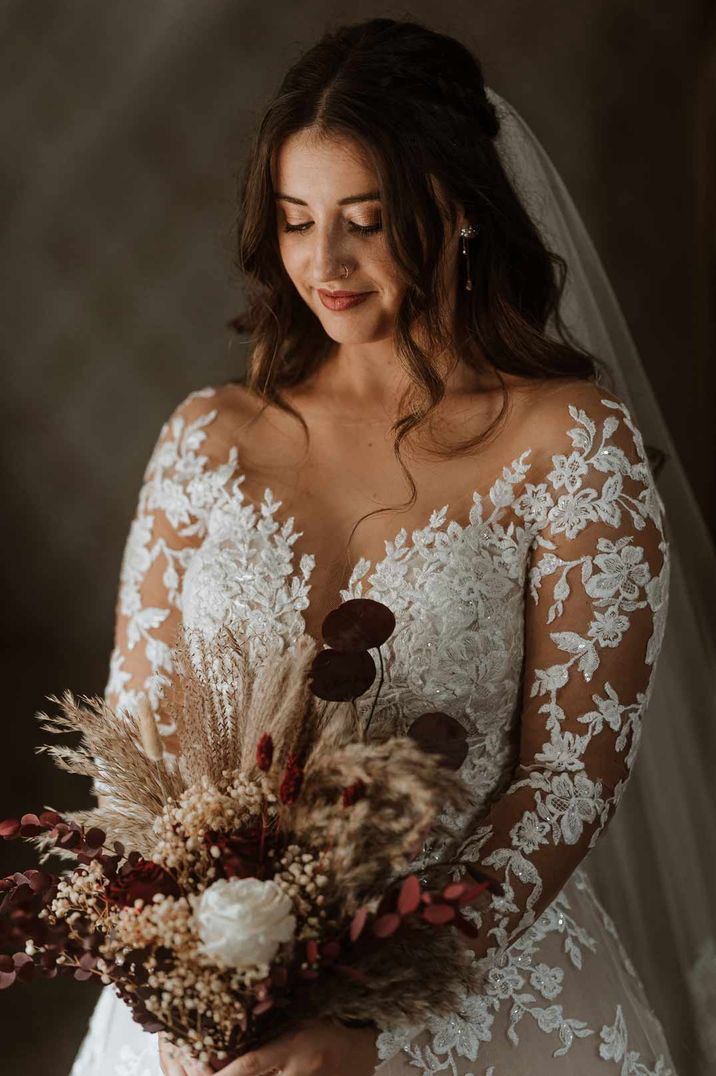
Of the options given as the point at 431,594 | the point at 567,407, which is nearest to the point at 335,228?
the point at 567,407

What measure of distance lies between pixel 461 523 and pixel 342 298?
0.37 m

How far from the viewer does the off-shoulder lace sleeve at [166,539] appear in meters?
1.81

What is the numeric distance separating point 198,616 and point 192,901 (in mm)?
705

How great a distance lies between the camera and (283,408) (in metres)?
1.88

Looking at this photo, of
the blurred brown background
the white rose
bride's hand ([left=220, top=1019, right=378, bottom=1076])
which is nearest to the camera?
the white rose

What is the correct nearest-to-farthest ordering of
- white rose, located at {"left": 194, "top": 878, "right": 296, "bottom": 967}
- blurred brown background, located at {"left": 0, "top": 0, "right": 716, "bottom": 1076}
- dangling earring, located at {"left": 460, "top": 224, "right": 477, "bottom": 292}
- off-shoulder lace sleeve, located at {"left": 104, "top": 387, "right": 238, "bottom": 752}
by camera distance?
1. white rose, located at {"left": 194, "top": 878, "right": 296, "bottom": 967}
2. dangling earring, located at {"left": 460, "top": 224, "right": 477, "bottom": 292}
3. off-shoulder lace sleeve, located at {"left": 104, "top": 387, "right": 238, "bottom": 752}
4. blurred brown background, located at {"left": 0, "top": 0, "right": 716, "bottom": 1076}

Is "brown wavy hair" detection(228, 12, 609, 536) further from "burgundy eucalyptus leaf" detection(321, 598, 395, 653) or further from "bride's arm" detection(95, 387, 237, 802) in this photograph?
"burgundy eucalyptus leaf" detection(321, 598, 395, 653)

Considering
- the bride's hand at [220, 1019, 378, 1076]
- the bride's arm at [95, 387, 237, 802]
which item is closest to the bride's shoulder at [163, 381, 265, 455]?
the bride's arm at [95, 387, 237, 802]

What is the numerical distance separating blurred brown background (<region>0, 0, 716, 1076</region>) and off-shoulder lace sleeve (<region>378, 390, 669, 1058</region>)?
108 centimetres

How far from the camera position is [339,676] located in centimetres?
114

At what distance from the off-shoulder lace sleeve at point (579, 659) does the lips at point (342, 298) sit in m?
0.36

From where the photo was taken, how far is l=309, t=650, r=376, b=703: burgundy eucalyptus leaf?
44.7 inches

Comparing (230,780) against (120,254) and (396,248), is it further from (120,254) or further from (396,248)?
(120,254)

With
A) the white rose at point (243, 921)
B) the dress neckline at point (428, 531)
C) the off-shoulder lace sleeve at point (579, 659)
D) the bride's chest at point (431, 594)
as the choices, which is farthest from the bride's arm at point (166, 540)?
the white rose at point (243, 921)
